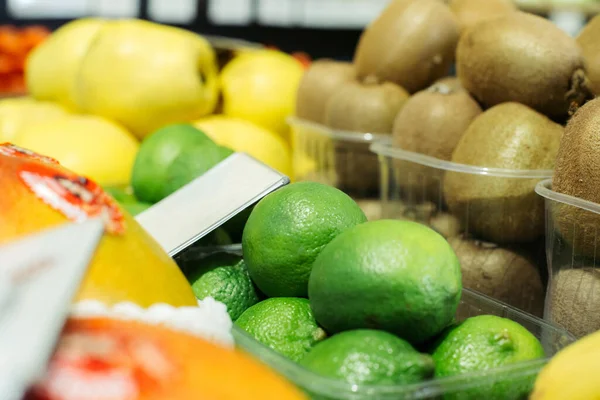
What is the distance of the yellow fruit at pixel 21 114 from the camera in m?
1.45

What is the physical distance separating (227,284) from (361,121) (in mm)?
547

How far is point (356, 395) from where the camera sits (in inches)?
17.6

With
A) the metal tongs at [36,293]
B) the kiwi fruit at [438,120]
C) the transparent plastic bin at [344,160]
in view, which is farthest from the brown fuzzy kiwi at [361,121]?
the metal tongs at [36,293]

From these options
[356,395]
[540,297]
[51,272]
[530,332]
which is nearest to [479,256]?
[540,297]

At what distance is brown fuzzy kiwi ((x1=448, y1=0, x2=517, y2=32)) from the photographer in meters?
1.20

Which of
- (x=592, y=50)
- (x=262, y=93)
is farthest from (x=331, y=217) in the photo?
(x=262, y=93)

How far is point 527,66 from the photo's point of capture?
0.93m

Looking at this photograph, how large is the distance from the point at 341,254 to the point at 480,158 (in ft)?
1.39

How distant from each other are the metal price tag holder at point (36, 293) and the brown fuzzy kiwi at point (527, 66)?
2.14ft

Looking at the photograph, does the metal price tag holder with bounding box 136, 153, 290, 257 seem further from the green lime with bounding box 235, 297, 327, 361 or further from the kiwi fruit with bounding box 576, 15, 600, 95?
the kiwi fruit with bounding box 576, 15, 600, 95

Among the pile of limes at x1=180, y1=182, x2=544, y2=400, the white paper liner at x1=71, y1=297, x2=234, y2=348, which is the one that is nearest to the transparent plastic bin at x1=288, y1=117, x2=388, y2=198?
the pile of limes at x1=180, y1=182, x2=544, y2=400

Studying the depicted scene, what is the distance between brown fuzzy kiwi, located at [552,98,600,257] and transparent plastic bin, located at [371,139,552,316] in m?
0.12

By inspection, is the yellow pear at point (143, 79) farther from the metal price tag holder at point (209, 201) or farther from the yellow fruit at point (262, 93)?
the metal price tag holder at point (209, 201)

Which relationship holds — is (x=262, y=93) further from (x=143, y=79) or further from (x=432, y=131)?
(x=432, y=131)
